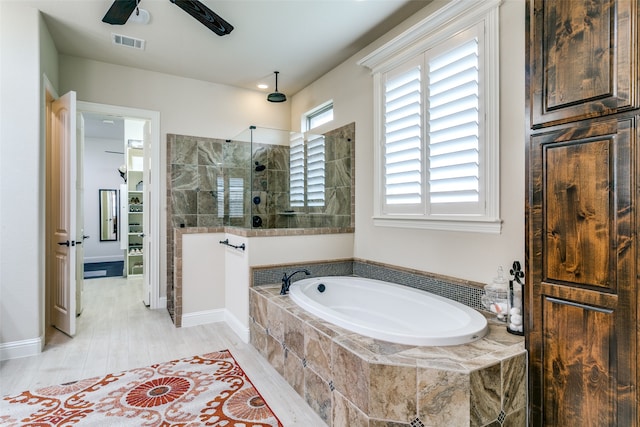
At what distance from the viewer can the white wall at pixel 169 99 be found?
12.4 feet

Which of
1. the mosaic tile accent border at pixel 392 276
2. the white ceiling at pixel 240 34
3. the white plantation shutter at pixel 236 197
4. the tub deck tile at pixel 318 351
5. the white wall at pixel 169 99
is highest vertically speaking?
the white ceiling at pixel 240 34

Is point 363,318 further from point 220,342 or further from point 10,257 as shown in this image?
point 10,257

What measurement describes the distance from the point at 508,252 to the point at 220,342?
2.56 metres

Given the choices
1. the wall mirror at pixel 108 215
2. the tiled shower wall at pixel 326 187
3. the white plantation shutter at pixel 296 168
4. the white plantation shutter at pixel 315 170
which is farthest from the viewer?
the wall mirror at pixel 108 215

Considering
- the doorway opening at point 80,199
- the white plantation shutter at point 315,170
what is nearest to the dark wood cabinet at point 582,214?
the white plantation shutter at point 315,170

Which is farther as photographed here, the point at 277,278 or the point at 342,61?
the point at 342,61

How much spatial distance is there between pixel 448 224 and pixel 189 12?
2.45 metres

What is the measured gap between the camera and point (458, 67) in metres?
2.43

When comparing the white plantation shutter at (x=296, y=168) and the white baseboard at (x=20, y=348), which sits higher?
the white plantation shutter at (x=296, y=168)

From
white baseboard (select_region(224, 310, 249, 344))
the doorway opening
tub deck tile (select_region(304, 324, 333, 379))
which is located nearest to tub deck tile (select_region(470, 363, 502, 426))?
tub deck tile (select_region(304, 324, 333, 379))

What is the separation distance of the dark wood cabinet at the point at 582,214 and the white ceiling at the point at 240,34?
158cm

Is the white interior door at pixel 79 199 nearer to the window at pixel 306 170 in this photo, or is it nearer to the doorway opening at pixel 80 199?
the doorway opening at pixel 80 199

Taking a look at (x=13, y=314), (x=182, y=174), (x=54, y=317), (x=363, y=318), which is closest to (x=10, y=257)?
(x=13, y=314)

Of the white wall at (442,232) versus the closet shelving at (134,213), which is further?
the closet shelving at (134,213)
